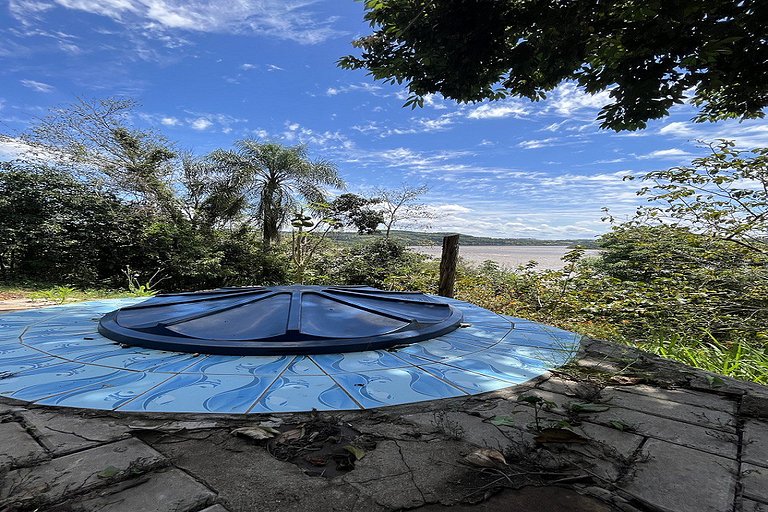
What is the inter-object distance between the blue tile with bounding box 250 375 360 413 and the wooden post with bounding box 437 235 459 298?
4377mm

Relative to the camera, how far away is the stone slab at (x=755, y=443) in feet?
3.94

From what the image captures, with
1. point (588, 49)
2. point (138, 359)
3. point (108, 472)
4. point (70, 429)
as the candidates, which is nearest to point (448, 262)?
point (588, 49)

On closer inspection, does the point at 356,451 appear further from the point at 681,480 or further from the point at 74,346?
the point at 74,346

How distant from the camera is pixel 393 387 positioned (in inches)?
71.1

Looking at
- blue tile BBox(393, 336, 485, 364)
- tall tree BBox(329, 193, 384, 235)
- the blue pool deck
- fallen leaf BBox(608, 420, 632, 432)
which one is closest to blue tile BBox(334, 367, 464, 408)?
the blue pool deck

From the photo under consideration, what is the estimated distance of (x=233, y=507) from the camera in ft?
3.08

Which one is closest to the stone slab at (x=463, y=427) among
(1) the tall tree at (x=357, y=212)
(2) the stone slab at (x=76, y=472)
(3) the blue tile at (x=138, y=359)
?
(2) the stone slab at (x=76, y=472)

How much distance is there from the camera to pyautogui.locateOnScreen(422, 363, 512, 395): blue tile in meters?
1.82

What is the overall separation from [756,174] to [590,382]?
14.1 ft

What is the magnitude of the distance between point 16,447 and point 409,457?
1233 mm

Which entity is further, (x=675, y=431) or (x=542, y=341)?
(x=542, y=341)

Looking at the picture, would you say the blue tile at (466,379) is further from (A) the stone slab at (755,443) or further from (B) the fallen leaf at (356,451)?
(A) the stone slab at (755,443)

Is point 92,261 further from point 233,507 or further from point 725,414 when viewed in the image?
point 725,414

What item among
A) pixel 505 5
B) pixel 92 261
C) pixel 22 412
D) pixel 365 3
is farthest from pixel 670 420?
pixel 92 261
